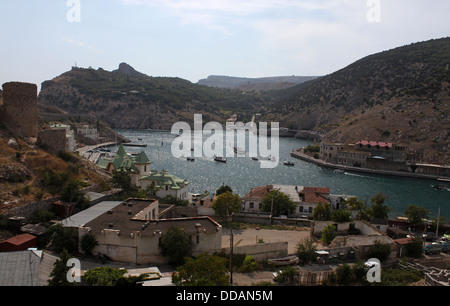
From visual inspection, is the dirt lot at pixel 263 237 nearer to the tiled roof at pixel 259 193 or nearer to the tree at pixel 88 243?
the tree at pixel 88 243

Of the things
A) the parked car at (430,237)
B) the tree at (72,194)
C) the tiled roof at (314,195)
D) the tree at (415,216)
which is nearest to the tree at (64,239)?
the tree at (72,194)

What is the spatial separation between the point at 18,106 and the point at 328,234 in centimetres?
1966

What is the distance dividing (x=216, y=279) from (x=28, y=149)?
1593cm

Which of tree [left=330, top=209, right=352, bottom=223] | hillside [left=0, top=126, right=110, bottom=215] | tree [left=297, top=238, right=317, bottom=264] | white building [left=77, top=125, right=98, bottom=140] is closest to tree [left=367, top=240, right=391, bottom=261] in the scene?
tree [left=297, top=238, right=317, bottom=264]

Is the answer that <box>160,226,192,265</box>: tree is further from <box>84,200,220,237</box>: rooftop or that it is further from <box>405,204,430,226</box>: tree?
<box>405,204,430,226</box>: tree

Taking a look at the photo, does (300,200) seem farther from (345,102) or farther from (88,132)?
(345,102)

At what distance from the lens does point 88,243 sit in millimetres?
16078

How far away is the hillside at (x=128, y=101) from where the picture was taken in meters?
133

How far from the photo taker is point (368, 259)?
16.9m

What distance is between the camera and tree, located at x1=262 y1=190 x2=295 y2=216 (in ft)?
91.4

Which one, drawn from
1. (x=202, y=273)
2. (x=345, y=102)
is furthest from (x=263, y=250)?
(x=345, y=102)

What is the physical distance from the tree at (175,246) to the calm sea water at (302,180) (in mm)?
25598

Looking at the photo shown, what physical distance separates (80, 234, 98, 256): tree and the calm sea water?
26.4 metres
